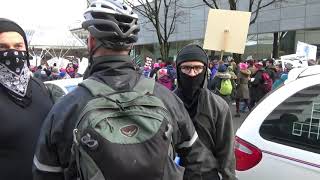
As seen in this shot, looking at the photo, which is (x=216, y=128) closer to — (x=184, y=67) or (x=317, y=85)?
(x=184, y=67)

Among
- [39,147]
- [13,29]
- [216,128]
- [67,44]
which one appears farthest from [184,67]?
[67,44]

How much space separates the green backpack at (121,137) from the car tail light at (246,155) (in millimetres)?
1927

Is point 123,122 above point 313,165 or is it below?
above

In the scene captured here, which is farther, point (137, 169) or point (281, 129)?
point (281, 129)

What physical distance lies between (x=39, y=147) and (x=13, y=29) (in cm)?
119

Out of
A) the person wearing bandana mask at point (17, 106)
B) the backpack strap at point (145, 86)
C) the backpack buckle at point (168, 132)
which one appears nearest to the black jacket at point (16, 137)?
the person wearing bandana mask at point (17, 106)

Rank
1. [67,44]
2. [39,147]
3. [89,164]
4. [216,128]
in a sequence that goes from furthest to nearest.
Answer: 1. [67,44]
2. [216,128]
3. [39,147]
4. [89,164]

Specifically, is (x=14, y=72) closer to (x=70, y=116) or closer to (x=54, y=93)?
(x=70, y=116)

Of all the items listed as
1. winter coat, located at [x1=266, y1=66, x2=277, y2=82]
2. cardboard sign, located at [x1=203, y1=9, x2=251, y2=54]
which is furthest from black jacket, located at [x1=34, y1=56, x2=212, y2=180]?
winter coat, located at [x1=266, y1=66, x2=277, y2=82]

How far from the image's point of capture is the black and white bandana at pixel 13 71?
2912 millimetres

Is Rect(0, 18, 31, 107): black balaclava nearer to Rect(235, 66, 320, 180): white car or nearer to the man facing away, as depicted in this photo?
the man facing away

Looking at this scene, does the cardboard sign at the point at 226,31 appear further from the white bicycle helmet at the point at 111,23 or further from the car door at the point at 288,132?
the white bicycle helmet at the point at 111,23

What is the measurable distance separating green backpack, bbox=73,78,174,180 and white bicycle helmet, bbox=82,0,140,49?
0.64ft

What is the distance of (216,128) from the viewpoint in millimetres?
3156
